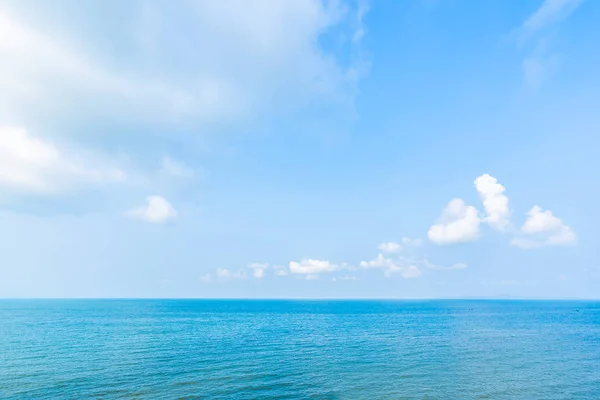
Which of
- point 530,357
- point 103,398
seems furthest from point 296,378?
point 530,357

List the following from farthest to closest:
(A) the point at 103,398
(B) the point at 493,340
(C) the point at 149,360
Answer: (B) the point at 493,340
(C) the point at 149,360
(A) the point at 103,398

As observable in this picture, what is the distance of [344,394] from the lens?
36.1 metres

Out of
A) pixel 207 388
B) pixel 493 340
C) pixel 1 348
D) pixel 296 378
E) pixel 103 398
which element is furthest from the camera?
pixel 493 340

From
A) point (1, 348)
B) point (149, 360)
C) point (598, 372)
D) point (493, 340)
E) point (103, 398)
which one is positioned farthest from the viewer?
point (493, 340)

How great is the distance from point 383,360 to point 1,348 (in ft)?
215

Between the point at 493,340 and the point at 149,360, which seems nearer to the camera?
the point at 149,360

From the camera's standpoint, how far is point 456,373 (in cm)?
4425

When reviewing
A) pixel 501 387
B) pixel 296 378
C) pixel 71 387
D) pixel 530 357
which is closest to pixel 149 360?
pixel 71 387

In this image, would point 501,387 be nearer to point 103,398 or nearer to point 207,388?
point 207,388

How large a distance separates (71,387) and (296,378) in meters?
25.0

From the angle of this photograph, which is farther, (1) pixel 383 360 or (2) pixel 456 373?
(1) pixel 383 360

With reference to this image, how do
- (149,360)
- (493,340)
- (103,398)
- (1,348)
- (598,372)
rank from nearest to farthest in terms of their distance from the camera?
(103,398)
(598,372)
(149,360)
(1,348)
(493,340)

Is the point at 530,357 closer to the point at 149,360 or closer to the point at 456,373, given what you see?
the point at 456,373

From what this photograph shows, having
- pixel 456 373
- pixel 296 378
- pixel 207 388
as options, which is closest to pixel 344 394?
pixel 296 378
